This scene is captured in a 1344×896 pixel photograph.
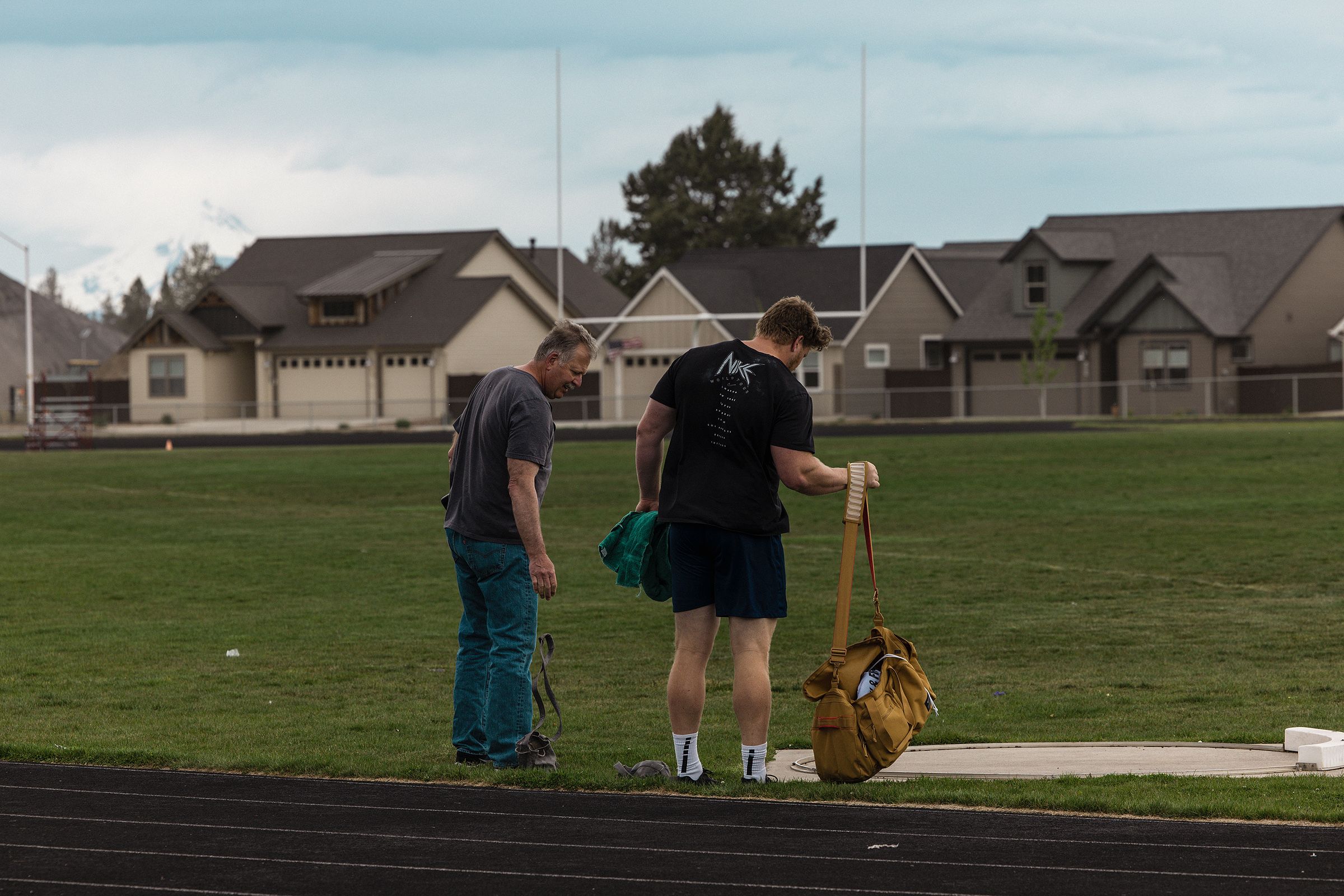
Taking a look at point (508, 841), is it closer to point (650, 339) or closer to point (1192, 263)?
point (1192, 263)

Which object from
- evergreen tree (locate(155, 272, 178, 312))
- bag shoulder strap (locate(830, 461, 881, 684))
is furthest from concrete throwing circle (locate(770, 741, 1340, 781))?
evergreen tree (locate(155, 272, 178, 312))

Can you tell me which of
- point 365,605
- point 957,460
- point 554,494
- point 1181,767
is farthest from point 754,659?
point 957,460

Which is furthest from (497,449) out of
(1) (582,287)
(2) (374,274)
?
(1) (582,287)

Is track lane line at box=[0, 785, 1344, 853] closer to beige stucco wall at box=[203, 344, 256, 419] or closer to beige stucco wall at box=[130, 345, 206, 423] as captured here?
beige stucco wall at box=[203, 344, 256, 419]

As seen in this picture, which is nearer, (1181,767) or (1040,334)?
(1181,767)

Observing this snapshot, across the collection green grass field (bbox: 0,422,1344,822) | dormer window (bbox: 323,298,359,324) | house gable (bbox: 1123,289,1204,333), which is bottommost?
A: green grass field (bbox: 0,422,1344,822)

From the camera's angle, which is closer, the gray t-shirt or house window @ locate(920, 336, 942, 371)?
the gray t-shirt

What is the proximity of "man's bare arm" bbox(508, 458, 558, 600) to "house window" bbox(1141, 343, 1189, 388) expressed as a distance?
49969 mm

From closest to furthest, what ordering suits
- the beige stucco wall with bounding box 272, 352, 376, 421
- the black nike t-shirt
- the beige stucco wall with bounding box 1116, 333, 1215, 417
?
the black nike t-shirt, the beige stucco wall with bounding box 1116, 333, 1215, 417, the beige stucco wall with bounding box 272, 352, 376, 421

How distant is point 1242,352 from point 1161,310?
3.02 metres

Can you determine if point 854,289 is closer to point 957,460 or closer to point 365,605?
point 957,460

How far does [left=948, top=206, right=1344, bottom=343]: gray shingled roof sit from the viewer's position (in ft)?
184

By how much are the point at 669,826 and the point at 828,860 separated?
81 cm

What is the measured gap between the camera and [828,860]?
5.89 m
